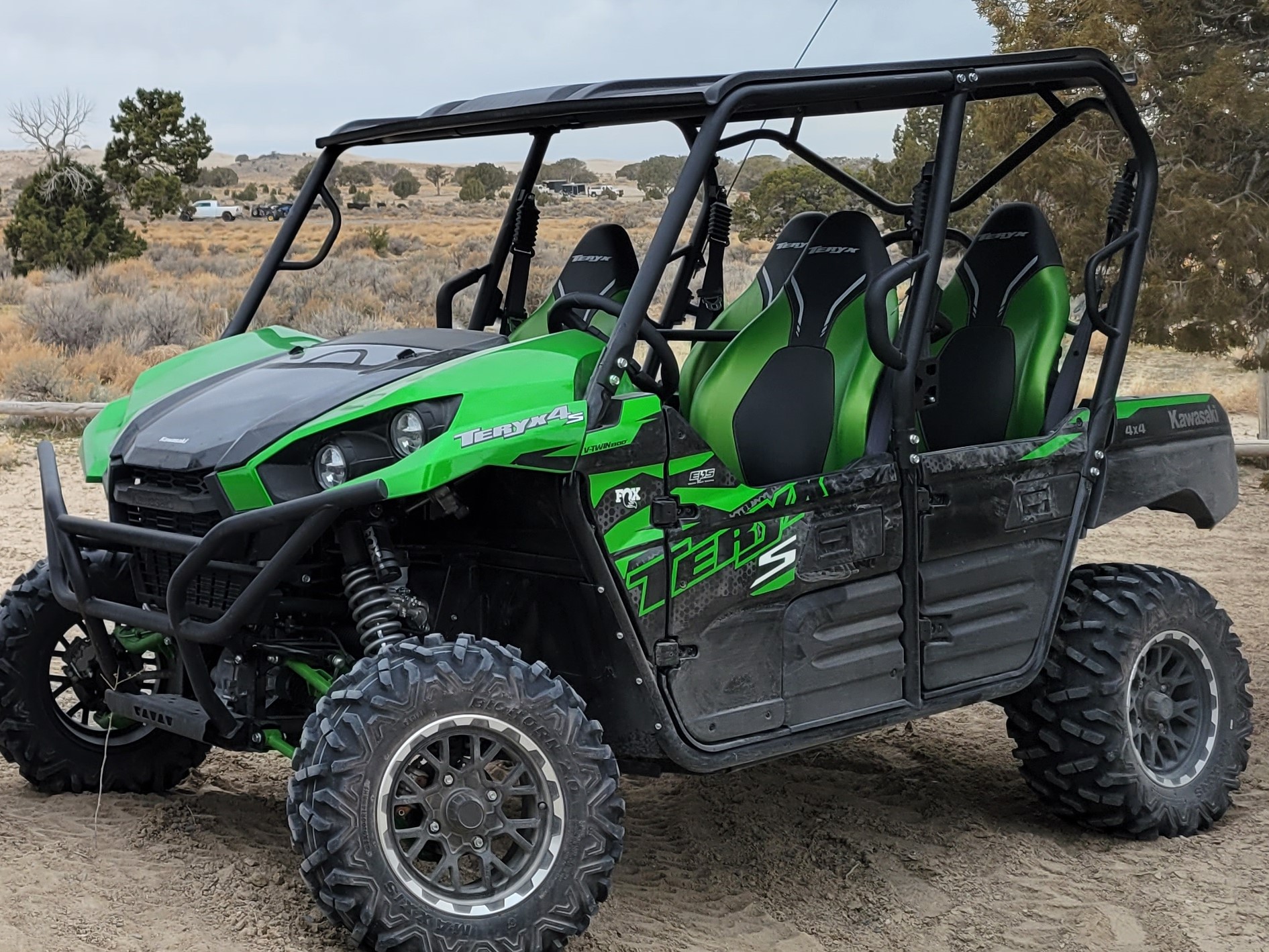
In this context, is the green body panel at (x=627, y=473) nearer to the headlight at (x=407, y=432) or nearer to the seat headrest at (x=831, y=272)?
the headlight at (x=407, y=432)

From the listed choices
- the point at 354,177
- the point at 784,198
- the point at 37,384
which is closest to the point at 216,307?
the point at 37,384

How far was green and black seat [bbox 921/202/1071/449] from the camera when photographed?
16.8 feet

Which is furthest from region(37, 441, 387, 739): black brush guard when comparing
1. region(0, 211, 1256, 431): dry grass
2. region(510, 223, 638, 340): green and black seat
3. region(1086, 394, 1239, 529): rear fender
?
region(0, 211, 1256, 431): dry grass

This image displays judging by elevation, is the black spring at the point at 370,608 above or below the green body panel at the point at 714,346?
below

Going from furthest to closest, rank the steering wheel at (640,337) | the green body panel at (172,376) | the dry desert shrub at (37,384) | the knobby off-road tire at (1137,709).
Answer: the dry desert shrub at (37,384)
the knobby off-road tire at (1137,709)
the green body panel at (172,376)
the steering wheel at (640,337)

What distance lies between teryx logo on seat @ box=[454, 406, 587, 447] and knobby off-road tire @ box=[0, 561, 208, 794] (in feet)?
5.13

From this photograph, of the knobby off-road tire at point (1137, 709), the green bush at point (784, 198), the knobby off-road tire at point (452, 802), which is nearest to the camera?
the knobby off-road tire at point (452, 802)

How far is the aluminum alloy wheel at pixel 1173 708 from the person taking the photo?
5098mm

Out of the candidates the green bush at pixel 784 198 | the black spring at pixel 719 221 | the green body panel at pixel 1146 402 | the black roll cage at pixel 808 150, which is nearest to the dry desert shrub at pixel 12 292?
the green bush at pixel 784 198

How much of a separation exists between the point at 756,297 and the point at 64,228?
70.0 ft

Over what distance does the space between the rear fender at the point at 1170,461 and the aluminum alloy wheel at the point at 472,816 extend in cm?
214

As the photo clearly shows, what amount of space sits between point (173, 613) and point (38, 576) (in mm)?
1125

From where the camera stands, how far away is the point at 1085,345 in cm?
505

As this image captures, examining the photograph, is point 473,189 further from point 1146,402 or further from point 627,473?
point 627,473
